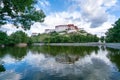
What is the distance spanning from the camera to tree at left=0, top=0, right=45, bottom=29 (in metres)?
14.1

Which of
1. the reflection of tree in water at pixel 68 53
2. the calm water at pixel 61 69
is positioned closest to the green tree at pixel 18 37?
the reflection of tree in water at pixel 68 53

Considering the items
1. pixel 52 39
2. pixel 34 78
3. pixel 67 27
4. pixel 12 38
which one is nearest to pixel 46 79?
pixel 34 78

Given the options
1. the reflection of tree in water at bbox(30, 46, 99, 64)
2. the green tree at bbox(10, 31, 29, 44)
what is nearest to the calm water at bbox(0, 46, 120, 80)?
the reflection of tree in water at bbox(30, 46, 99, 64)

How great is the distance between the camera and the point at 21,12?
16516 millimetres

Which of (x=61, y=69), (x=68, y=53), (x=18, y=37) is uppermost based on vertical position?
(x=18, y=37)

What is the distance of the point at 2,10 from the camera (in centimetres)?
1505

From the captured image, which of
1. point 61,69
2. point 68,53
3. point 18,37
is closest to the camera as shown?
point 61,69

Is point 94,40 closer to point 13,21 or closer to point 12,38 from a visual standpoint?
point 12,38

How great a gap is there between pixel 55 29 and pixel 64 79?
15298 cm

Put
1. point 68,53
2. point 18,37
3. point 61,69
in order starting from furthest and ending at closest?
point 18,37, point 68,53, point 61,69

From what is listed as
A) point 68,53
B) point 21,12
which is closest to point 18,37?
point 68,53

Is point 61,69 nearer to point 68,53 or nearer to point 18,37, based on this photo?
point 68,53

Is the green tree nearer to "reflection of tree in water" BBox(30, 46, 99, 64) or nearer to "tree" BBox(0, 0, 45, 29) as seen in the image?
"reflection of tree in water" BBox(30, 46, 99, 64)

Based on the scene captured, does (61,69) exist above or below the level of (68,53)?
below
